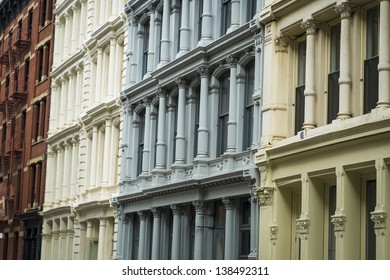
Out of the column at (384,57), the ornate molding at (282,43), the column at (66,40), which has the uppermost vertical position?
the column at (66,40)

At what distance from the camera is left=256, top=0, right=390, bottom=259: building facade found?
811 inches

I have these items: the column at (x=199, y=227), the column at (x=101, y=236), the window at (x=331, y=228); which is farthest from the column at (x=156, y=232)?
the window at (x=331, y=228)

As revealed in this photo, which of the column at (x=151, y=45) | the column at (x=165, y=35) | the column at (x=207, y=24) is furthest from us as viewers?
the column at (x=151, y=45)

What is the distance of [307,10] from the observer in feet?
77.4

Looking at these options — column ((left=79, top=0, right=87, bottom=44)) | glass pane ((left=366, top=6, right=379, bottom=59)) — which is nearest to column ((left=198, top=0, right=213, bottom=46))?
glass pane ((left=366, top=6, right=379, bottom=59))

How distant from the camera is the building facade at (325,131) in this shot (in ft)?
67.6

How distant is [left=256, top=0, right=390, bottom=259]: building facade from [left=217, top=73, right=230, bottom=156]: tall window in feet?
10.5

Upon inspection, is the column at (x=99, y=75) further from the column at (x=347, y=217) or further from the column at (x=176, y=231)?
the column at (x=347, y=217)

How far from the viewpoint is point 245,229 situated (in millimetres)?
26375

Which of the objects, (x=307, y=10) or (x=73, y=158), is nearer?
(x=307, y=10)

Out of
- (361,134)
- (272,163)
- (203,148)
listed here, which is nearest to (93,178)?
(203,148)

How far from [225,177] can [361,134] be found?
23.2ft

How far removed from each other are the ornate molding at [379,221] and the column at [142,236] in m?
13.8
